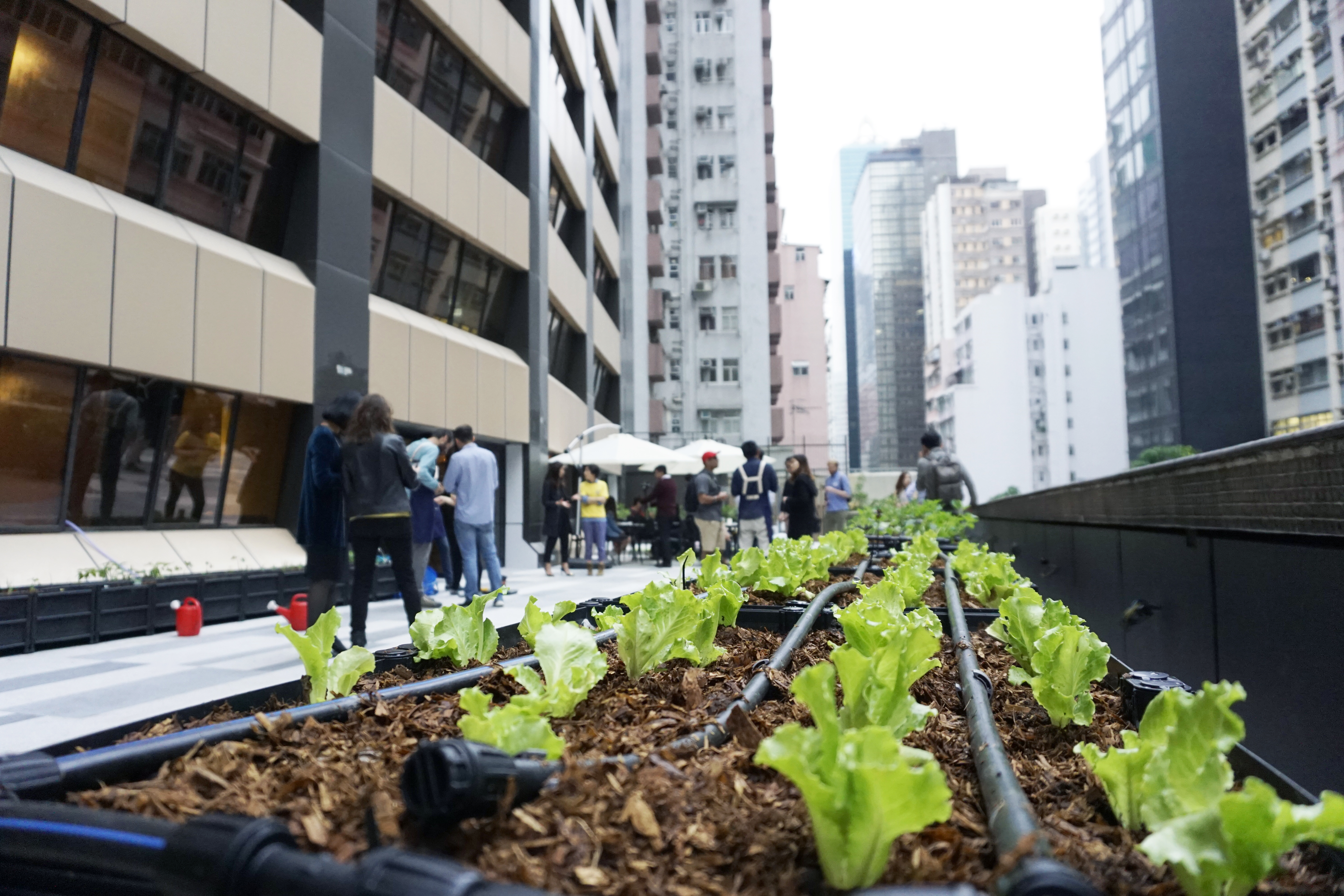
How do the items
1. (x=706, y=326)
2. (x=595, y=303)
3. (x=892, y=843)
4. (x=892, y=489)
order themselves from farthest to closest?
(x=892, y=489), (x=706, y=326), (x=595, y=303), (x=892, y=843)

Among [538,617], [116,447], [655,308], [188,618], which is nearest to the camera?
[538,617]

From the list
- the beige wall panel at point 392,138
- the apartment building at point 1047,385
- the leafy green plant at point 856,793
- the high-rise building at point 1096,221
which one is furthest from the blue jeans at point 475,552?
the high-rise building at point 1096,221

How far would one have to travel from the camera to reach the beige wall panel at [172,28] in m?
9.44

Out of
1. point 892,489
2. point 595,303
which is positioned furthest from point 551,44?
point 892,489

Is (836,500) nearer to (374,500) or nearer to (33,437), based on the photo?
(374,500)

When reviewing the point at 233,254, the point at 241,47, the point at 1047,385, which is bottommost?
the point at 233,254

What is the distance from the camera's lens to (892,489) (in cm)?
6288

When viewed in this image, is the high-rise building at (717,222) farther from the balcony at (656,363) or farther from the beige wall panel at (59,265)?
the beige wall panel at (59,265)

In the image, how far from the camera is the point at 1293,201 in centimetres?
6016

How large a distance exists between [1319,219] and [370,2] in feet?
207

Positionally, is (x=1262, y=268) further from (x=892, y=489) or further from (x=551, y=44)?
(x=551, y=44)

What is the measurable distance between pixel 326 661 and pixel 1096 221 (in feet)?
589

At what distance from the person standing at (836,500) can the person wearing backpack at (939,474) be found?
2453mm

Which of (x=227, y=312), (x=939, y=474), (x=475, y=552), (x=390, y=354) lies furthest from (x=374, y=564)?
(x=390, y=354)
